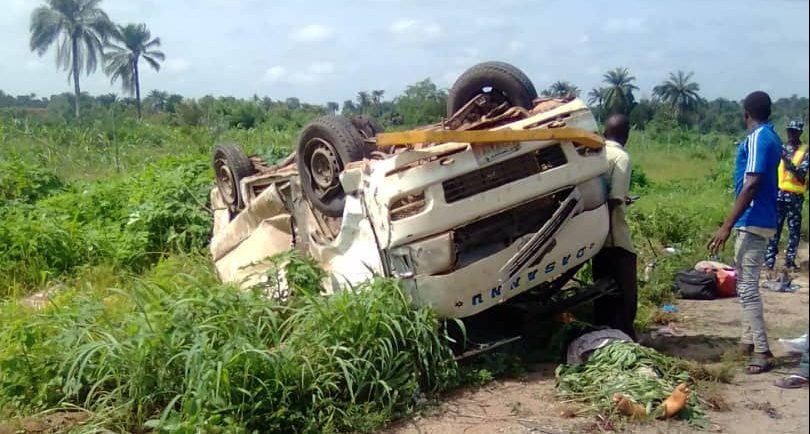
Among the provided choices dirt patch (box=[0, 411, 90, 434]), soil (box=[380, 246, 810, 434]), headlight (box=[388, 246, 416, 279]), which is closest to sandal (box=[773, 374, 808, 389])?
soil (box=[380, 246, 810, 434])

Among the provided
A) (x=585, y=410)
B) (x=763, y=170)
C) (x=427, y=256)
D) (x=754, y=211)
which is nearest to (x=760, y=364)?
(x=754, y=211)

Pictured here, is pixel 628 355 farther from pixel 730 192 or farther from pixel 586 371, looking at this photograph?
pixel 730 192

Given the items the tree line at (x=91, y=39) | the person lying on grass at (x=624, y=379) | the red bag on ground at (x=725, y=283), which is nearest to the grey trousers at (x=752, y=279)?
the person lying on grass at (x=624, y=379)

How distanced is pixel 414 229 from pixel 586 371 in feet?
4.30

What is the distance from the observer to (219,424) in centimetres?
372

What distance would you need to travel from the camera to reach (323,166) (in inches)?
211

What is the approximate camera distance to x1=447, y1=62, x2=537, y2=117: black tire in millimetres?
5535

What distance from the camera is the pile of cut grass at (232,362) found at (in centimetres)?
390

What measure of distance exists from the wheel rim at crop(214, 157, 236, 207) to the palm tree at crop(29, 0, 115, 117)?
57.4m

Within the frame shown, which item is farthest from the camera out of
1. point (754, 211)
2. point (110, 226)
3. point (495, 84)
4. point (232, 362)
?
Result: point (110, 226)

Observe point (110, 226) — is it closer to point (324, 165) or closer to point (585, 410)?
point (324, 165)

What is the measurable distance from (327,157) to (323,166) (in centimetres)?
15

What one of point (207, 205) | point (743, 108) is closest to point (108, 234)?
point (207, 205)

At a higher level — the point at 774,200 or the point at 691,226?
the point at 774,200
